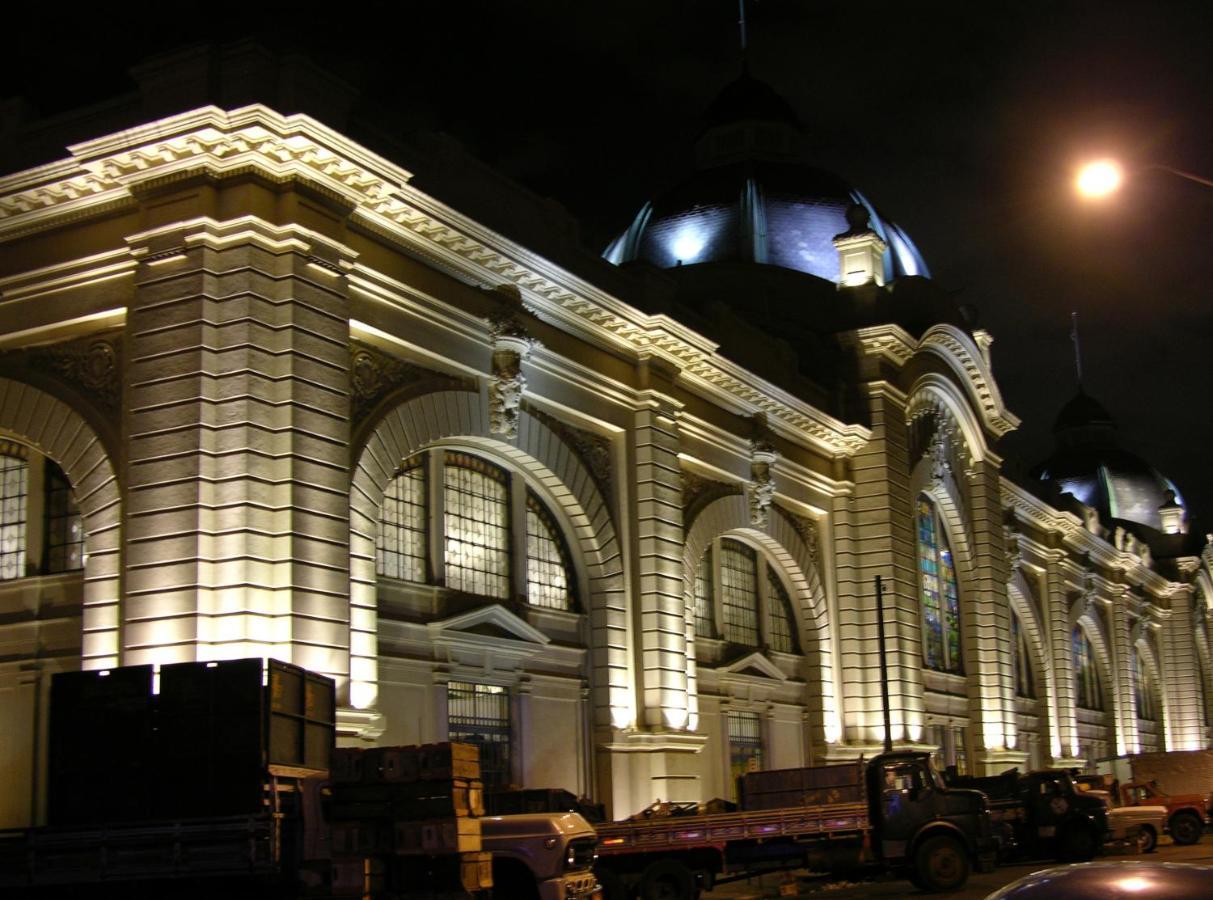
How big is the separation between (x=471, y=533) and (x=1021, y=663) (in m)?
39.3

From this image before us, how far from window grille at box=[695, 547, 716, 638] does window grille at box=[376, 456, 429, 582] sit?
38.9ft

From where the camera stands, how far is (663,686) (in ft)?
116

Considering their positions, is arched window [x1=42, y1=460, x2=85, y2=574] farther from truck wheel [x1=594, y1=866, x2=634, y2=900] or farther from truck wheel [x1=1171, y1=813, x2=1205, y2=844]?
truck wheel [x1=1171, y1=813, x2=1205, y2=844]

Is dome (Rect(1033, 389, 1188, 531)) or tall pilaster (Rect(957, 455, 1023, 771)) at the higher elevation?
dome (Rect(1033, 389, 1188, 531))

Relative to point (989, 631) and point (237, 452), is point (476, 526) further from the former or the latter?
point (989, 631)

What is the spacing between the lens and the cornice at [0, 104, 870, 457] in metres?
25.0

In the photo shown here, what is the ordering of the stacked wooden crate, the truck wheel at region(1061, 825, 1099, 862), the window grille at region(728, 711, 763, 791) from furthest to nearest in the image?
1. the window grille at region(728, 711, 763, 791)
2. the truck wheel at region(1061, 825, 1099, 862)
3. the stacked wooden crate

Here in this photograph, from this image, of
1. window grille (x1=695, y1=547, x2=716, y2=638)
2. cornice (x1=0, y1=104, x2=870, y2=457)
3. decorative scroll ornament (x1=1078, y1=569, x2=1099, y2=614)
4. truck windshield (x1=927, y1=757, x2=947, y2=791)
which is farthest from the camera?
decorative scroll ornament (x1=1078, y1=569, x2=1099, y2=614)

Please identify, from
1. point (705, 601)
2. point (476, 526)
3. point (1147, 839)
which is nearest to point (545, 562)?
point (476, 526)

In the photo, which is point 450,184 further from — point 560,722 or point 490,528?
point 560,722

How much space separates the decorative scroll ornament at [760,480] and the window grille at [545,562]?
8689 millimetres

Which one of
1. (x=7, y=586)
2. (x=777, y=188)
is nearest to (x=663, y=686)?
(x=7, y=586)

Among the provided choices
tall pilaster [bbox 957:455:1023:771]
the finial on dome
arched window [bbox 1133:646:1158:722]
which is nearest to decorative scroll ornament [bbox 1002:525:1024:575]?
tall pilaster [bbox 957:455:1023:771]

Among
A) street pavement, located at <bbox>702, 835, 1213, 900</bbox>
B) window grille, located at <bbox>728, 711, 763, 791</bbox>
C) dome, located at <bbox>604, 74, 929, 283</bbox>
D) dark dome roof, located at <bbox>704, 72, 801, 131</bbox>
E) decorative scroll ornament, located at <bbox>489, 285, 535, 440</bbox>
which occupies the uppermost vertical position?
dark dome roof, located at <bbox>704, 72, 801, 131</bbox>
